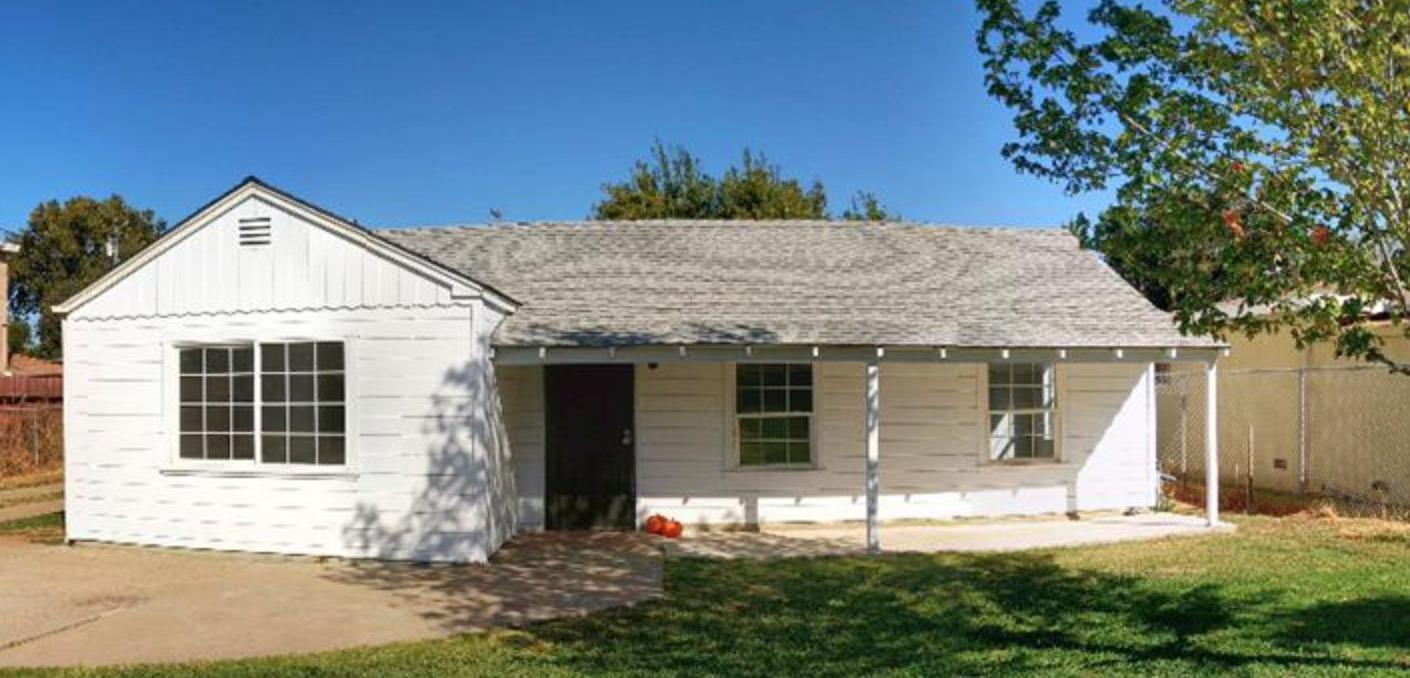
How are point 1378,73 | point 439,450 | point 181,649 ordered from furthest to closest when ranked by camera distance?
point 439,450
point 181,649
point 1378,73

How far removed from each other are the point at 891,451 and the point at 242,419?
785 cm

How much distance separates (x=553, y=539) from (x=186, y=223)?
543 centimetres

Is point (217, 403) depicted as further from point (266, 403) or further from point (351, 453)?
point (351, 453)

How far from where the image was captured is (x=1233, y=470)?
18.5m

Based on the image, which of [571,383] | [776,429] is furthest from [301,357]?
[776,429]

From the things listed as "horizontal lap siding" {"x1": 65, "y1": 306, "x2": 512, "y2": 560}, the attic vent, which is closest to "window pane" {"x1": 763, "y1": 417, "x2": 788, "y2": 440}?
"horizontal lap siding" {"x1": 65, "y1": 306, "x2": 512, "y2": 560}

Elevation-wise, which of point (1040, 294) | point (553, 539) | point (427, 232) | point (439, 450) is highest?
point (427, 232)

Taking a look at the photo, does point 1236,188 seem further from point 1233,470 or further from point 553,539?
point 1233,470

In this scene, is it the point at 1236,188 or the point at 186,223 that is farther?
the point at 186,223

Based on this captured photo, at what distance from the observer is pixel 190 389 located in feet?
40.7

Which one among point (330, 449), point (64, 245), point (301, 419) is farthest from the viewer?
point (64, 245)

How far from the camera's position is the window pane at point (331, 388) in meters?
11.8

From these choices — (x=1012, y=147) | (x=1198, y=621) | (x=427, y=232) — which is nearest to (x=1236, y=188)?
(x=1012, y=147)

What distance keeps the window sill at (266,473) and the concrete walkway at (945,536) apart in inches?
144
